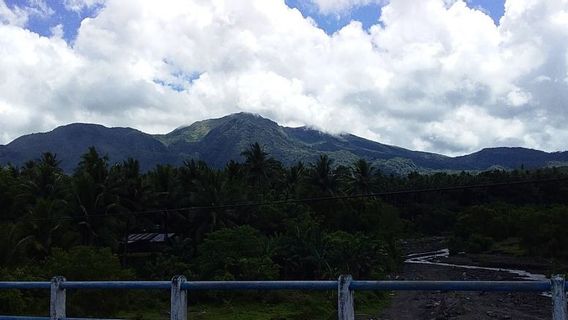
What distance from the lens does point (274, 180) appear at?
80125mm

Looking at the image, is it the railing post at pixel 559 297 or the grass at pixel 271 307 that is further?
the grass at pixel 271 307

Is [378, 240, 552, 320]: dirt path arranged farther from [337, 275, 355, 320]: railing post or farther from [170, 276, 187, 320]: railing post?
[337, 275, 355, 320]: railing post

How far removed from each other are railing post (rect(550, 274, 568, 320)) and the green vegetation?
30.3 meters

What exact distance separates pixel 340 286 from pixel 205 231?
183ft

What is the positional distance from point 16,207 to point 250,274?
914 inches

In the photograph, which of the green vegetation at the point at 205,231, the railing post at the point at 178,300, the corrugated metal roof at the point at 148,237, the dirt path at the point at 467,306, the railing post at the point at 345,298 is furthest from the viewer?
the corrugated metal roof at the point at 148,237

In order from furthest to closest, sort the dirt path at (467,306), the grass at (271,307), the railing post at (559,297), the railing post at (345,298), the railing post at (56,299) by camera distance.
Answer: the dirt path at (467,306)
the grass at (271,307)
the railing post at (56,299)
the railing post at (345,298)
the railing post at (559,297)

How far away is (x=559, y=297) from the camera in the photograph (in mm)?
3576

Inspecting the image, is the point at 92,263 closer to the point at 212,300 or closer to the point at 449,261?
the point at 212,300

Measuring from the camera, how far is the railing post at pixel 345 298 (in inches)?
165

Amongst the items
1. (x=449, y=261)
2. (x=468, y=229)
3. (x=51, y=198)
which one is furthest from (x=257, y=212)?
(x=468, y=229)

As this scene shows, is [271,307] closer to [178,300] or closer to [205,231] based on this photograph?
[205,231]

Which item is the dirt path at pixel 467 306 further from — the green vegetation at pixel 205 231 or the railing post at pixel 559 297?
the railing post at pixel 559 297

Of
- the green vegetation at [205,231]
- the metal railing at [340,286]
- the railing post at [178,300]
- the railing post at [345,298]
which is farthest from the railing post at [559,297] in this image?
the green vegetation at [205,231]
